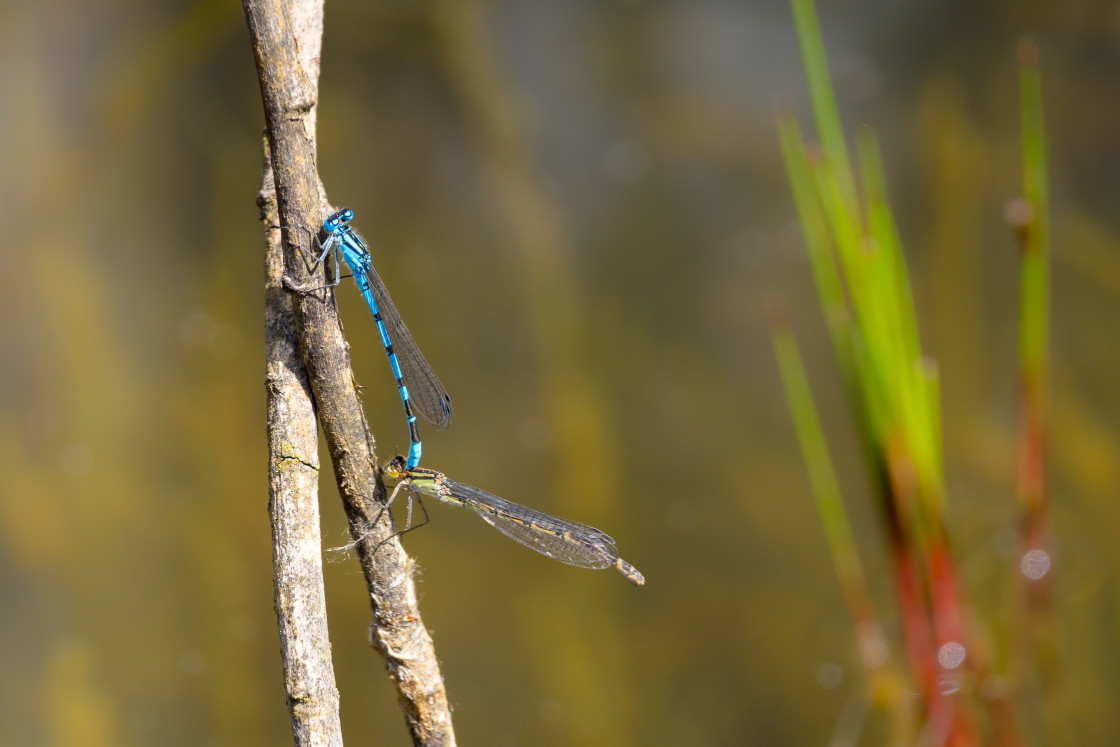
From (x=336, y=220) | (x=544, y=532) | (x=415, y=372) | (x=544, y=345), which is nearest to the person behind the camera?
(x=336, y=220)

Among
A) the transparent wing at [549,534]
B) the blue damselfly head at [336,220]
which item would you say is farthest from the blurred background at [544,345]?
the blue damselfly head at [336,220]

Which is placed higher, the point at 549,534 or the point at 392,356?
the point at 392,356

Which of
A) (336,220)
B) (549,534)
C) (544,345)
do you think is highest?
(544,345)

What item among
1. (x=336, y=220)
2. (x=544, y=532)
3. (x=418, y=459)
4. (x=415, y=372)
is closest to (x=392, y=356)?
(x=415, y=372)

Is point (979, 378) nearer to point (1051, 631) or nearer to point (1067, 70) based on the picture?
point (1051, 631)

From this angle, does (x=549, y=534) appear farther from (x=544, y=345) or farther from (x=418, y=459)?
(x=544, y=345)

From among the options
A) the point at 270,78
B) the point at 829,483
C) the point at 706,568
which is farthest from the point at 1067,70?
the point at 270,78
